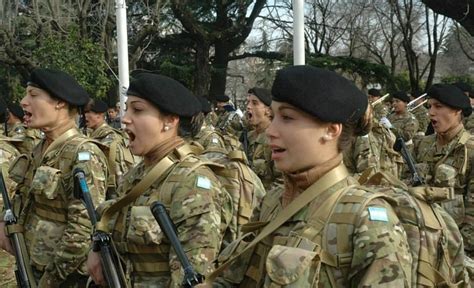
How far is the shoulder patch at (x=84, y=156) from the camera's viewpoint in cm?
398

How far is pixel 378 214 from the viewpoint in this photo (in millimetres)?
2104

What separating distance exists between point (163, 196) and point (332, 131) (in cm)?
111

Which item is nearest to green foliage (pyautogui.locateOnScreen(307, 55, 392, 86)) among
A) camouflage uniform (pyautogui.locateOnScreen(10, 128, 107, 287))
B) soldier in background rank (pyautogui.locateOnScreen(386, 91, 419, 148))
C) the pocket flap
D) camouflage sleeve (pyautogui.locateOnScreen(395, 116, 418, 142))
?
soldier in background rank (pyautogui.locateOnScreen(386, 91, 419, 148))

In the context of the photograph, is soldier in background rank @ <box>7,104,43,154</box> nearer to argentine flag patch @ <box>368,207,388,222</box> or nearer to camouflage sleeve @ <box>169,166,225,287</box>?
camouflage sleeve @ <box>169,166,225,287</box>

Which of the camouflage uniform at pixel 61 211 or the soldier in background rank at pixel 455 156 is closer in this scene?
the camouflage uniform at pixel 61 211

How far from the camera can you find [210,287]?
2479 mm

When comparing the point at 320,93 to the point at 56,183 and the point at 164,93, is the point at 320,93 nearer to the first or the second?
the point at 164,93

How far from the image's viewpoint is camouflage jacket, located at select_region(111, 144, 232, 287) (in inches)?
115

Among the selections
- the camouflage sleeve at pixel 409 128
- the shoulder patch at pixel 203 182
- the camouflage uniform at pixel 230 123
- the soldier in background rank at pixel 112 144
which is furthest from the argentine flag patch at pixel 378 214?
the camouflage sleeve at pixel 409 128

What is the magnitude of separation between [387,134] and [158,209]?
6.57 metres

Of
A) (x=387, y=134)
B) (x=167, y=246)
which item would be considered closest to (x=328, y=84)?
(x=167, y=246)

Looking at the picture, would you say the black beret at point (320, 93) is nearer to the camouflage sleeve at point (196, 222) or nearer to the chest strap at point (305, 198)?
the chest strap at point (305, 198)

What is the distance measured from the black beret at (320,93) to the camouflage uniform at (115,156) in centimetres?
224

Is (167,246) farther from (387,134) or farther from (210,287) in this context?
(387,134)
